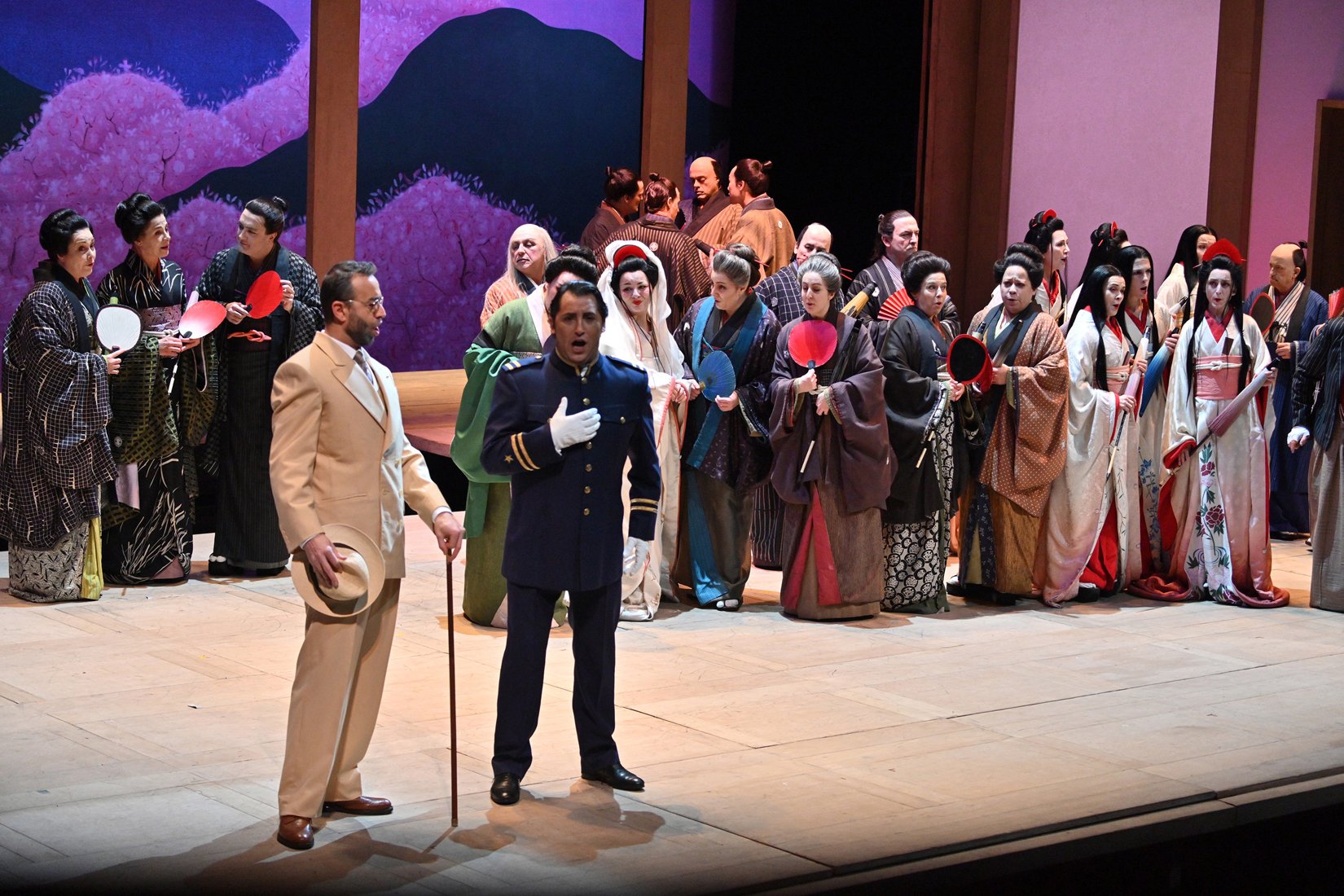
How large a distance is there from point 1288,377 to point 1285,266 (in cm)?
62

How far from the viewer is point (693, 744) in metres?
5.19

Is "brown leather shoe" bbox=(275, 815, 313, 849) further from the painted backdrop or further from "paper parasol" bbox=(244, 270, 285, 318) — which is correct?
the painted backdrop

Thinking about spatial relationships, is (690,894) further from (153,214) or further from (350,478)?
(153,214)

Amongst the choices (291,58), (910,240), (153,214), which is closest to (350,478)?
(153,214)

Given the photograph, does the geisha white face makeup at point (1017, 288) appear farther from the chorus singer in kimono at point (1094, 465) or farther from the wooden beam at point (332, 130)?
the wooden beam at point (332, 130)

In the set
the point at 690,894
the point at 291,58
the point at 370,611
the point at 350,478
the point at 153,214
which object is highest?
the point at 291,58

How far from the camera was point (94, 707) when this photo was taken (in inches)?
210

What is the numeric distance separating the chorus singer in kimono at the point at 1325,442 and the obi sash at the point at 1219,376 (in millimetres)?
328

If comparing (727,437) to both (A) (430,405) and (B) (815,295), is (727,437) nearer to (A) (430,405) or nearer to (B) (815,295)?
(B) (815,295)

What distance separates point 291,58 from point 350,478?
25.4ft

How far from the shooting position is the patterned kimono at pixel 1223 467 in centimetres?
766

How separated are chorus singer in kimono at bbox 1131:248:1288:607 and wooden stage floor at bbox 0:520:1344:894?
0.33 metres

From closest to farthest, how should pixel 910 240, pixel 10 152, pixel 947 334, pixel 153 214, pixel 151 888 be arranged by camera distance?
pixel 151 888, pixel 153 214, pixel 947 334, pixel 910 240, pixel 10 152

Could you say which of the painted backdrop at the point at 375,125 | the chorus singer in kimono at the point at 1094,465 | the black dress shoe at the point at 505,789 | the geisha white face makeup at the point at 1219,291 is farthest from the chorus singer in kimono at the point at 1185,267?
the black dress shoe at the point at 505,789
